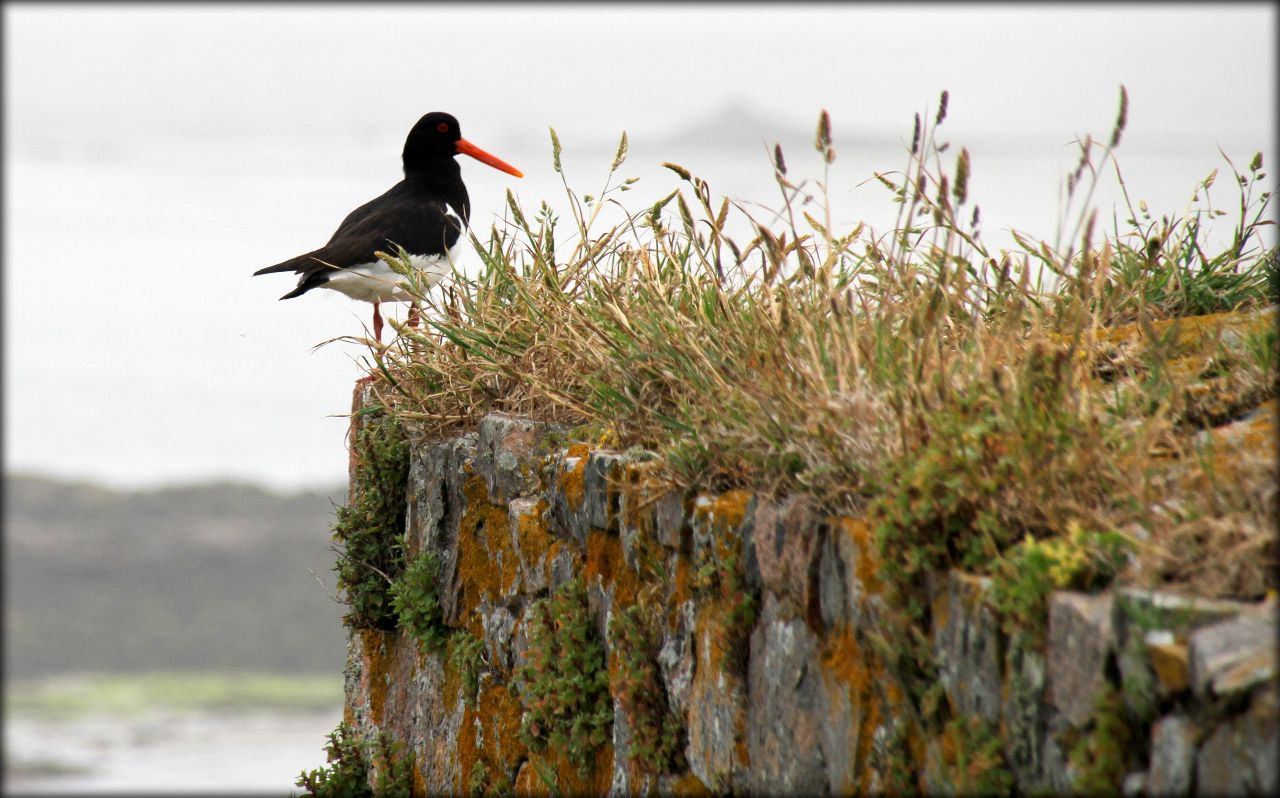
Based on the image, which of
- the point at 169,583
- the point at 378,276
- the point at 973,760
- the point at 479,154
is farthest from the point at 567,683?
the point at 169,583

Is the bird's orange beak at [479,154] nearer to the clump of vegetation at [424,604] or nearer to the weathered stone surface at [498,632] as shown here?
the clump of vegetation at [424,604]

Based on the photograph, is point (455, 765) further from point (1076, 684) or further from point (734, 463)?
point (1076, 684)

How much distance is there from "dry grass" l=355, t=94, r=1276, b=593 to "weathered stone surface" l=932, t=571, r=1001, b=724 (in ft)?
0.30

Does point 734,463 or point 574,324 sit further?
point 574,324

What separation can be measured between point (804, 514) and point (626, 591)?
106cm

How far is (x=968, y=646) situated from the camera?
2.93m

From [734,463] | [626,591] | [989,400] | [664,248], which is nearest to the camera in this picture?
[989,400]

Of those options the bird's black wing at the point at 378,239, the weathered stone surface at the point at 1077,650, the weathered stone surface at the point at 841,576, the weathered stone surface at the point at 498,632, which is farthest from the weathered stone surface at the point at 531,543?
the weathered stone surface at the point at 1077,650

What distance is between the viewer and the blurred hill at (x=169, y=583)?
6247 centimetres

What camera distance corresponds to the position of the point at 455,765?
530 cm

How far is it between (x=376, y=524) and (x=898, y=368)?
3.16m

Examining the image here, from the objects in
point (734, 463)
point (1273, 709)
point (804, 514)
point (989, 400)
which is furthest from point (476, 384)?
point (1273, 709)

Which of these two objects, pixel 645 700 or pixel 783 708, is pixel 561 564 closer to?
pixel 645 700

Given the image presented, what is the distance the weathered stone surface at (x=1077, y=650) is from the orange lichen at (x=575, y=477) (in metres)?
2.11
